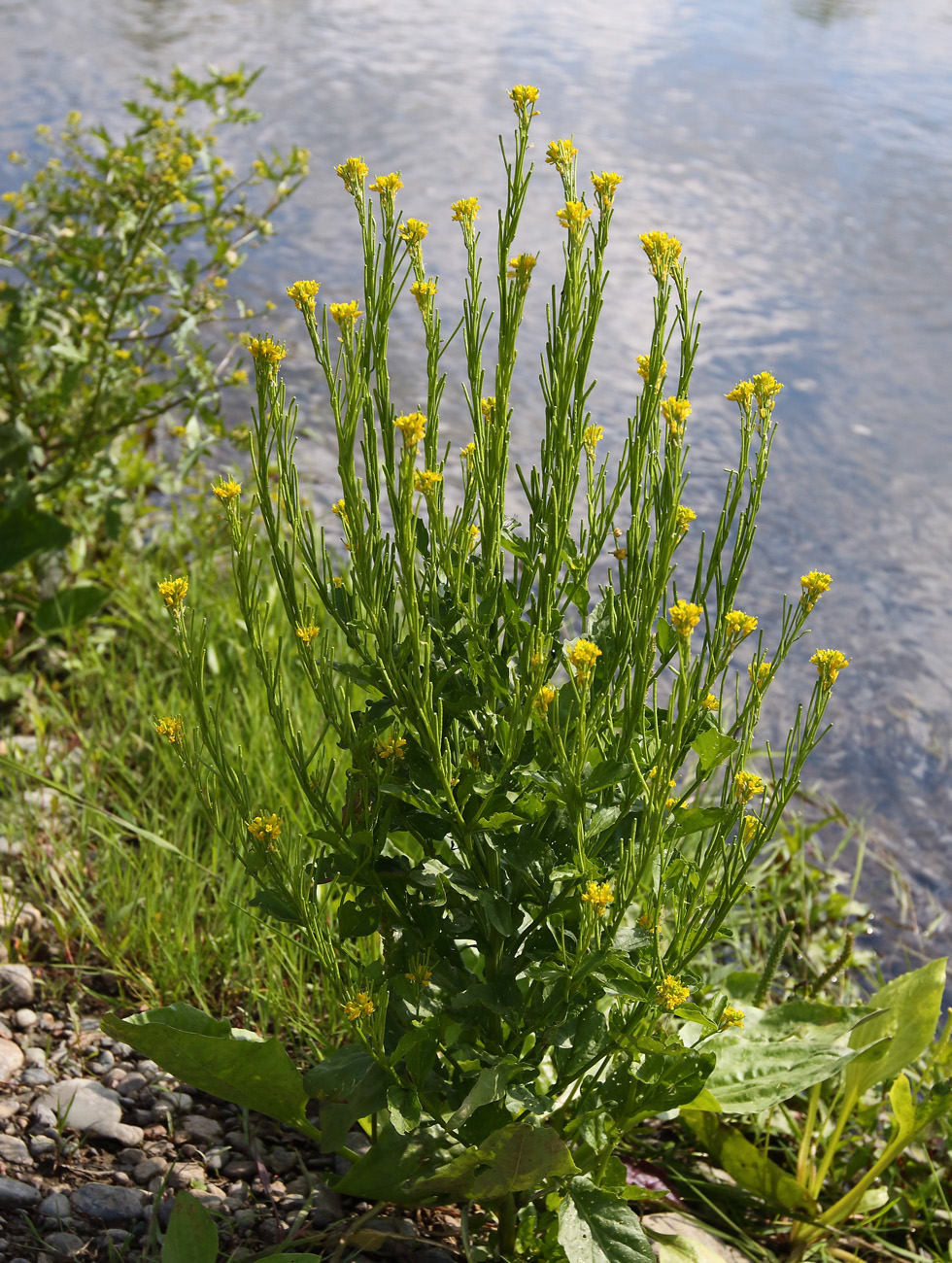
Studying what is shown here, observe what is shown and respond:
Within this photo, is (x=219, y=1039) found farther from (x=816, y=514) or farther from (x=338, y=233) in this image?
(x=338, y=233)

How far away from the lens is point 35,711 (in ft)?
9.34

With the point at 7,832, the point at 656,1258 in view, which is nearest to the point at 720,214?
the point at 7,832

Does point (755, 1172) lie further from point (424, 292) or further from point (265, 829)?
point (424, 292)

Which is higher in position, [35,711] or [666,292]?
[666,292]

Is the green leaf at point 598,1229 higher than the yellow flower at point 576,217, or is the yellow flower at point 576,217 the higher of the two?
the yellow flower at point 576,217

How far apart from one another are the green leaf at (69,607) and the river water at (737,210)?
153 cm

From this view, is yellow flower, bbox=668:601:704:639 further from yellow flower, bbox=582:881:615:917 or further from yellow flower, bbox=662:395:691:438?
yellow flower, bbox=582:881:615:917

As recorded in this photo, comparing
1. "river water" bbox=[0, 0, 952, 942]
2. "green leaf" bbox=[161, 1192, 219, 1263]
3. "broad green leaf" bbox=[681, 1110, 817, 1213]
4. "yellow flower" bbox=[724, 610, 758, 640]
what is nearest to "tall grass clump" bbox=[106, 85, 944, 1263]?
"yellow flower" bbox=[724, 610, 758, 640]

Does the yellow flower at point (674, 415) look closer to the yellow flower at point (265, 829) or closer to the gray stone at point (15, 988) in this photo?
the yellow flower at point (265, 829)

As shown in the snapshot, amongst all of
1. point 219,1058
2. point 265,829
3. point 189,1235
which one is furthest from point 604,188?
point 189,1235

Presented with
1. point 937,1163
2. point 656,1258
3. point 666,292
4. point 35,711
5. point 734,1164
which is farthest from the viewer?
point 35,711

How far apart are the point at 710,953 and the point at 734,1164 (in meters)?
0.73

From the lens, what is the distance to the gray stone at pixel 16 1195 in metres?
1.65

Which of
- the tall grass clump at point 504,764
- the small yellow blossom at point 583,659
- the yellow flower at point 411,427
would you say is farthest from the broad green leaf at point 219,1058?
the yellow flower at point 411,427
